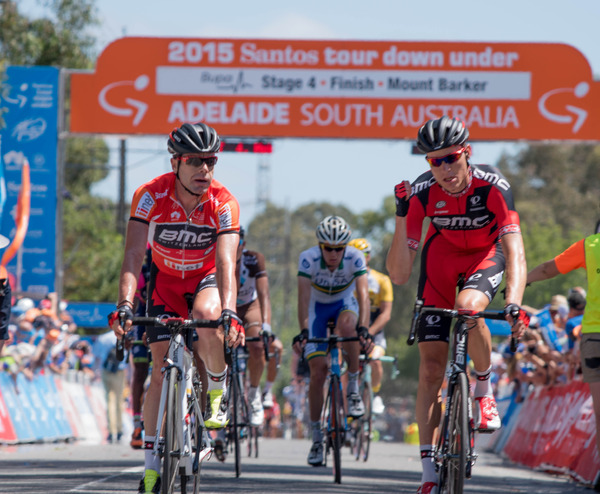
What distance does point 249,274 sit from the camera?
43.8 ft

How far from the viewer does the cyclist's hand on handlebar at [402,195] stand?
762 cm

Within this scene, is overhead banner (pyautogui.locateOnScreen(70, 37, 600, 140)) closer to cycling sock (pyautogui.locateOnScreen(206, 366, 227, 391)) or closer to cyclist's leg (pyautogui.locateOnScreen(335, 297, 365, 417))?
cyclist's leg (pyautogui.locateOnScreen(335, 297, 365, 417))

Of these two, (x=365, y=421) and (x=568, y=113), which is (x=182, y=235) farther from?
(x=568, y=113)

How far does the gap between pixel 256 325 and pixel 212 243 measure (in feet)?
18.6

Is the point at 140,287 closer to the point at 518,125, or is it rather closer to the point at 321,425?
the point at 321,425

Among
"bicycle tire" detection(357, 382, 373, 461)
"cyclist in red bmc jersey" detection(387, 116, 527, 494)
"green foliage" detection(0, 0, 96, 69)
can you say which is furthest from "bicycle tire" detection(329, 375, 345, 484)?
"green foliage" detection(0, 0, 96, 69)

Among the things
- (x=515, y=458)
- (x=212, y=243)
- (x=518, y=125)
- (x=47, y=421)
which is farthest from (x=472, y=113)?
(x=212, y=243)

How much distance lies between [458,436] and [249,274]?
6478 millimetres

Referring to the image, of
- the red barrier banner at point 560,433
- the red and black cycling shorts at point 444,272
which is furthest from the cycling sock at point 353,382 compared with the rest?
the red and black cycling shorts at point 444,272

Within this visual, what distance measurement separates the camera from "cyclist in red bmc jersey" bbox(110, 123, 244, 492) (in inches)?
302

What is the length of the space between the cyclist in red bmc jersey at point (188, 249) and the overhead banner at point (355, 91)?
16.4 metres

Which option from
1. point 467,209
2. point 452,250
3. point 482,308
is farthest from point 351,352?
point 482,308

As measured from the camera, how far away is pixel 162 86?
981 inches

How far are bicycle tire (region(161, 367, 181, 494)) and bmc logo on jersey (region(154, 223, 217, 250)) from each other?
1007 mm
